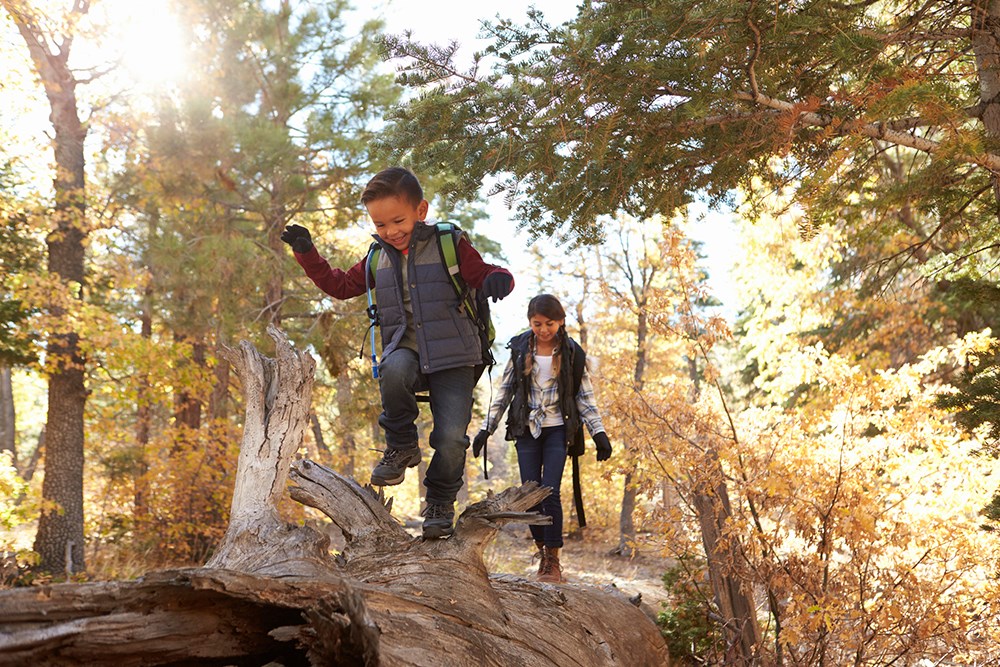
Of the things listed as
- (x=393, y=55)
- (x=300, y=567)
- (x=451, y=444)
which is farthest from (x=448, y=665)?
(x=393, y=55)

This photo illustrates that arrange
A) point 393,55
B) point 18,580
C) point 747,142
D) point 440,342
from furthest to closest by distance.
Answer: point 18,580, point 747,142, point 393,55, point 440,342

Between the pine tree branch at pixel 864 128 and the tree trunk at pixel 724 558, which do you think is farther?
the tree trunk at pixel 724 558

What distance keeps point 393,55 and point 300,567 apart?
327 cm

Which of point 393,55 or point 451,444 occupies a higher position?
point 393,55

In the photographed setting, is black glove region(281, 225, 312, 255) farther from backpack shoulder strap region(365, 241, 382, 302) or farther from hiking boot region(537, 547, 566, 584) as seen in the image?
hiking boot region(537, 547, 566, 584)

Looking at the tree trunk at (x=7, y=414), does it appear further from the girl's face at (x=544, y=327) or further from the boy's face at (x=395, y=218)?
the boy's face at (x=395, y=218)

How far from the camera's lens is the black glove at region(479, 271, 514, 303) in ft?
11.5

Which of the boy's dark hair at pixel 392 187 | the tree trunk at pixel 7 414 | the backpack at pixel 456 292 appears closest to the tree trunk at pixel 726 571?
the backpack at pixel 456 292

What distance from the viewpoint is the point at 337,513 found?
3.97 m

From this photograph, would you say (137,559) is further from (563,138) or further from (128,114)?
(563,138)

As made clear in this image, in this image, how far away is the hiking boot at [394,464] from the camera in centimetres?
383

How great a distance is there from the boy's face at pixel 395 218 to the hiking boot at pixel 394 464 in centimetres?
116

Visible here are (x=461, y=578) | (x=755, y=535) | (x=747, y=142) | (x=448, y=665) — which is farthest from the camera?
(x=755, y=535)

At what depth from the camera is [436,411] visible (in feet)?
12.6
